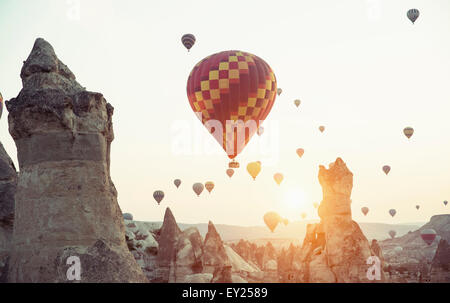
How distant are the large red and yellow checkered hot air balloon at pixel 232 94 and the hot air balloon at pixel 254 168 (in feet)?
38.1

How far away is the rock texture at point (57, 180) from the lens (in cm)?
802

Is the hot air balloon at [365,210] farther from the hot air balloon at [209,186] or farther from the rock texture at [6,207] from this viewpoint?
the rock texture at [6,207]

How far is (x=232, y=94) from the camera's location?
1047 inches

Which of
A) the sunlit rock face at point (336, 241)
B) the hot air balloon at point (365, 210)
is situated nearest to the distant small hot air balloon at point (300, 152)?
the sunlit rock face at point (336, 241)

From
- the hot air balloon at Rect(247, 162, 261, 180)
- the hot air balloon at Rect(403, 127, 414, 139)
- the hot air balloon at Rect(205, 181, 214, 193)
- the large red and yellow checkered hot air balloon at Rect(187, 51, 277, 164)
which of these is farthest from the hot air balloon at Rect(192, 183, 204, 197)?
the large red and yellow checkered hot air balloon at Rect(187, 51, 277, 164)

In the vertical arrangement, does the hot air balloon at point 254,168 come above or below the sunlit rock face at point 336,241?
above

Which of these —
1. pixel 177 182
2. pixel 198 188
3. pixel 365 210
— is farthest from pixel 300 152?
pixel 365 210

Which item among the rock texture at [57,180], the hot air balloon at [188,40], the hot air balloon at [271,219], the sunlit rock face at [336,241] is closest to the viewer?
the rock texture at [57,180]

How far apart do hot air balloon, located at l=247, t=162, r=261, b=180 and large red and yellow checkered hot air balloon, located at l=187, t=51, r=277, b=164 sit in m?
11.6

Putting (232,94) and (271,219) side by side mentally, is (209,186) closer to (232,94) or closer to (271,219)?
(271,219)

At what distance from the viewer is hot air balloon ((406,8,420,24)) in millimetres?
38906

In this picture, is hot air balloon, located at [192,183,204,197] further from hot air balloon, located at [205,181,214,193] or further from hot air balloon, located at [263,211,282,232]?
hot air balloon, located at [263,211,282,232]
